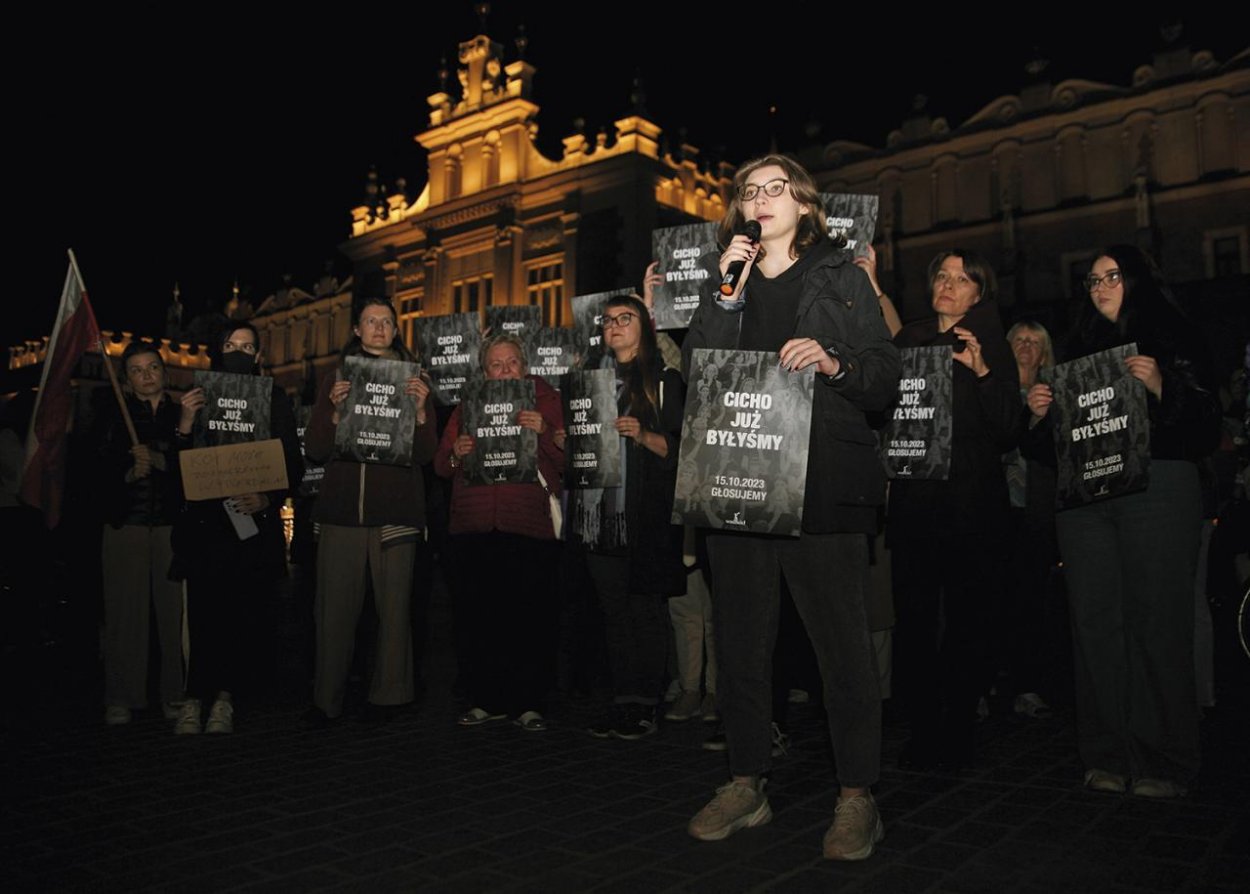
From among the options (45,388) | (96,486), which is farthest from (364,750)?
(45,388)

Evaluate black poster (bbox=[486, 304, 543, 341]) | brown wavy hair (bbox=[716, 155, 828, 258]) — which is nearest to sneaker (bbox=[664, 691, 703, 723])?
brown wavy hair (bbox=[716, 155, 828, 258])

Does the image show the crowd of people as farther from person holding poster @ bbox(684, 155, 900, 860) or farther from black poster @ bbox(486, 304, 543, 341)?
black poster @ bbox(486, 304, 543, 341)

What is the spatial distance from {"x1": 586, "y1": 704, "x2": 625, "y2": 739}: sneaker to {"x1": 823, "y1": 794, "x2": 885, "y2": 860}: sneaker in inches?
81.6

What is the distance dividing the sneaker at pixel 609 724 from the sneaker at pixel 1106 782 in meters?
2.28

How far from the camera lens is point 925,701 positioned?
4.52 m

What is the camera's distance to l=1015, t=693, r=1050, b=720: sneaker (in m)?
5.93

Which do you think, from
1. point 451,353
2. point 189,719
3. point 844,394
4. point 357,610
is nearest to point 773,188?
point 844,394

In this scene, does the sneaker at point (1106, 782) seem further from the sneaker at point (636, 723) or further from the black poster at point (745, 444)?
the sneaker at point (636, 723)

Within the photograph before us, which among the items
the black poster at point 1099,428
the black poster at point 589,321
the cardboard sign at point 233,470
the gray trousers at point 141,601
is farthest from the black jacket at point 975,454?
the gray trousers at point 141,601

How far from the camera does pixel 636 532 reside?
219 inches

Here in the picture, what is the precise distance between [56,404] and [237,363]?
135 centimetres

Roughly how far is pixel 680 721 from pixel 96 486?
3.84 metres

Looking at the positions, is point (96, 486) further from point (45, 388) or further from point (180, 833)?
point (180, 833)

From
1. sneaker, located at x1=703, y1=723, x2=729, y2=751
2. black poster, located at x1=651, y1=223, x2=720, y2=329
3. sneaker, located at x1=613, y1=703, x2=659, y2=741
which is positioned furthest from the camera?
black poster, located at x1=651, y1=223, x2=720, y2=329
